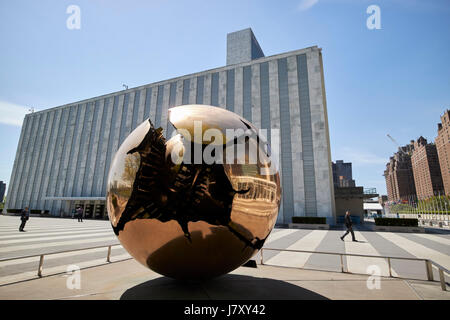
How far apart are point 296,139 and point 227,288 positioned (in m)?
24.8

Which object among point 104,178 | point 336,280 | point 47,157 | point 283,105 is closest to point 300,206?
point 283,105

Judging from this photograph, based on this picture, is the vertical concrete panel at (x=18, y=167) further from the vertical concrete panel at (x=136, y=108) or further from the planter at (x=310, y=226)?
the planter at (x=310, y=226)

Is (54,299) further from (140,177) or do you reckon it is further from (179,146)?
(179,146)

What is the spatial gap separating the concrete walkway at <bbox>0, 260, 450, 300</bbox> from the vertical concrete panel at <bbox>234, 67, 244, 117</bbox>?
26.8 meters

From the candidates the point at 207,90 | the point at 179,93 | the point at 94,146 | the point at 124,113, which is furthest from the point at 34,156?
the point at 207,90

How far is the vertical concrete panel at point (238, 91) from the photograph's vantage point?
1195 inches

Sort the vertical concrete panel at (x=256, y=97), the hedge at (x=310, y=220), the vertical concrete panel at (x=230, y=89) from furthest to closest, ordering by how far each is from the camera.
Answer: the vertical concrete panel at (x=230, y=89)
the vertical concrete panel at (x=256, y=97)
the hedge at (x=310, y=220)

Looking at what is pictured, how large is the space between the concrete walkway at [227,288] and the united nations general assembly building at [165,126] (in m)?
21.3

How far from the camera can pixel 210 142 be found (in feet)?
9.93

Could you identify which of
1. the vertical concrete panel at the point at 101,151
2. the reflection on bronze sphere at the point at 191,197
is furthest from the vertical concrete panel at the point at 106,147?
the reflection on bronze sphere at the point at 191,197

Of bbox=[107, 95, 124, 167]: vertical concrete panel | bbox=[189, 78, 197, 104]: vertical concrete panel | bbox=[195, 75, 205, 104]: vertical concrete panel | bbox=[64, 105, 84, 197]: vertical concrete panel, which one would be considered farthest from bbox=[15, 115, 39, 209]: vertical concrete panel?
bbox=[195, 75, 205, 104]: vertical concrete panel

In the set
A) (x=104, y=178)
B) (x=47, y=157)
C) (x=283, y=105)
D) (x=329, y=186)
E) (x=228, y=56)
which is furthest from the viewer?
(x=228, y=56)

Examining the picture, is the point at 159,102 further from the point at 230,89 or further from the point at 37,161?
the point at 37,161
